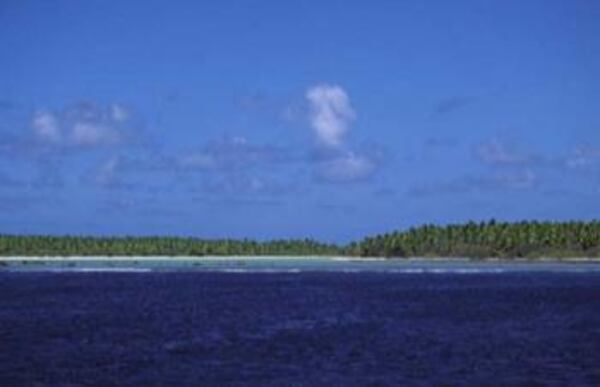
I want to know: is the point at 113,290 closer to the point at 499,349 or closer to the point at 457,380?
the point at 499,349

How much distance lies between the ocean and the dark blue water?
0.09 m

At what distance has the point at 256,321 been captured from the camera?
248 feet

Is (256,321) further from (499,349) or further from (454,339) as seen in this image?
(499,349)

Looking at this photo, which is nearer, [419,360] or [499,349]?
[419,360]

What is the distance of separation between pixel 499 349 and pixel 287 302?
141 feet

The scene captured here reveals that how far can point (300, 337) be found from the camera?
6281 cm

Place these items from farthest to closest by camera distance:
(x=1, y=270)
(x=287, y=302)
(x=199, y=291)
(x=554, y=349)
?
(x=1, y=270)
(x=199, y=291)
(x=287, y=302)
(x=554, y=349)

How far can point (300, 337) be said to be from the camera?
62.8 meters

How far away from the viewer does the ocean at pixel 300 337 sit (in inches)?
1797

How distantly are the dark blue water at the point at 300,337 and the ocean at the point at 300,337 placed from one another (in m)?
0.09

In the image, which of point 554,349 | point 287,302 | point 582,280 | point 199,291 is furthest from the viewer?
point 582,280

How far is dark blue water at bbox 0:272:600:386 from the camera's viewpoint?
4575 centimetres

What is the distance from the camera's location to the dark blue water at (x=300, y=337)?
150 feet

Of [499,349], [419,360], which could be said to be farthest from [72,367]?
[499,349]
